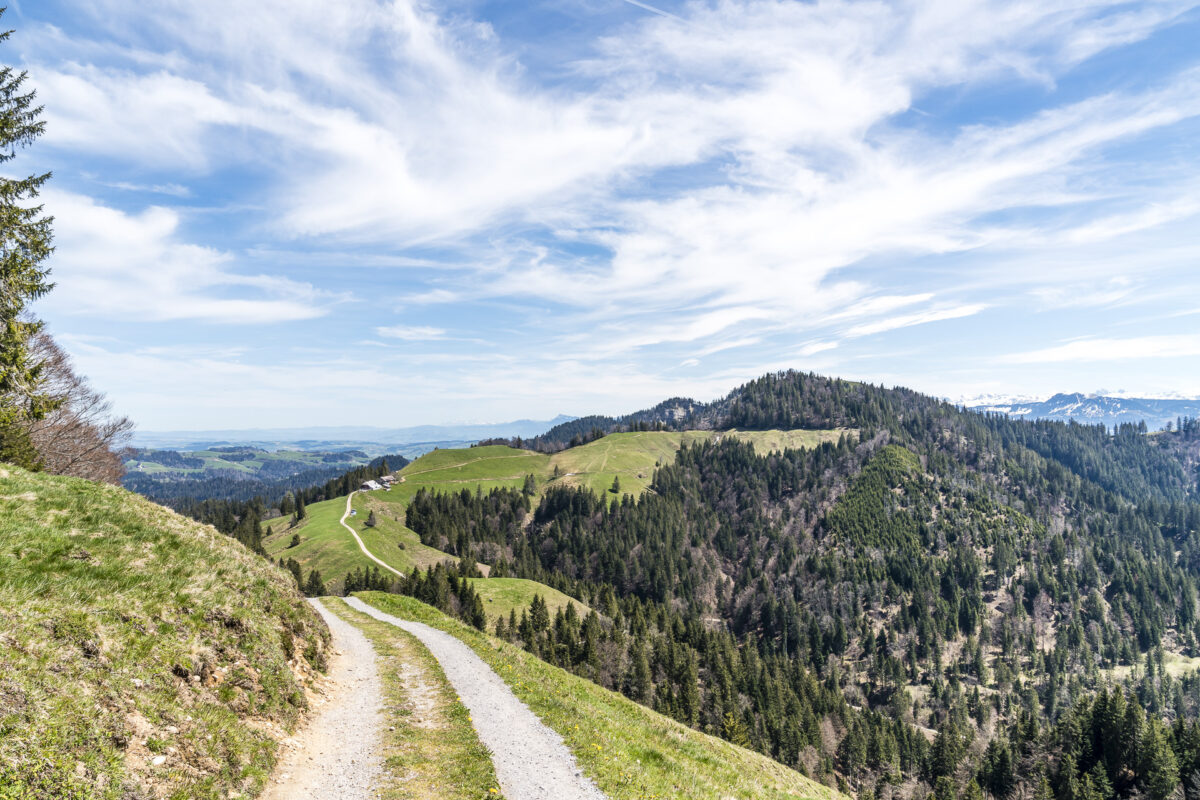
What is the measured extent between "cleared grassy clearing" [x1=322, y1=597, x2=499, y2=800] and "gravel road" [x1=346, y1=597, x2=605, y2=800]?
1.61 feet

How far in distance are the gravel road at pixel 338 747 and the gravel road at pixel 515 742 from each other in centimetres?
370

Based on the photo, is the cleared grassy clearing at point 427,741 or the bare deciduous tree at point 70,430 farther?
the bare deciduous tree at point 70,430

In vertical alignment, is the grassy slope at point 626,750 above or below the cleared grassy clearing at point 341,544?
above

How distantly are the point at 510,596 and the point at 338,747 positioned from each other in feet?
320

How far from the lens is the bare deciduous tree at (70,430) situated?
5375 centimetres

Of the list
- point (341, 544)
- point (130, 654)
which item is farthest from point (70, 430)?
point (341, 544)

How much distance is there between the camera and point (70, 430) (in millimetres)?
58312

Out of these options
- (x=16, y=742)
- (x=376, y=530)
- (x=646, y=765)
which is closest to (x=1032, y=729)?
(x=646, y=765)

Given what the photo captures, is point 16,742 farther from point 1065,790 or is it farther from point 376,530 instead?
point 376,530

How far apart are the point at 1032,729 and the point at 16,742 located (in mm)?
145747

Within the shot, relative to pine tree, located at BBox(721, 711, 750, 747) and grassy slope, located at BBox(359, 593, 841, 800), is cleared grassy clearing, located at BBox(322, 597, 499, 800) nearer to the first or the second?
grassy slope, located at BBox(359, 593, 841, 800)

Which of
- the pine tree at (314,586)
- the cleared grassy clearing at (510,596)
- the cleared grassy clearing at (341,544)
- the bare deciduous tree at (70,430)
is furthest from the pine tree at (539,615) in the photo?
the bare deciduous tree at (70,430)

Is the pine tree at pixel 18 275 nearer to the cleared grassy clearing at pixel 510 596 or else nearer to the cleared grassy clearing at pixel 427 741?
the cleared grassy clearing at pixel 427 741

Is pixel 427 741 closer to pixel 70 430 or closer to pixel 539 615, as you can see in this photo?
pixel 70 430
